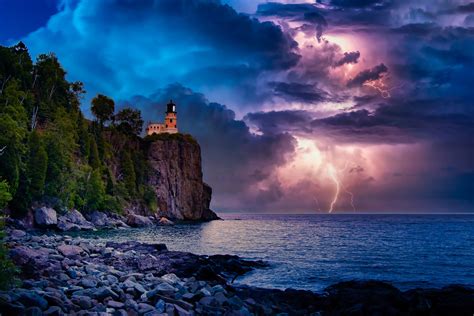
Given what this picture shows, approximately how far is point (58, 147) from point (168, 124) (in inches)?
4132

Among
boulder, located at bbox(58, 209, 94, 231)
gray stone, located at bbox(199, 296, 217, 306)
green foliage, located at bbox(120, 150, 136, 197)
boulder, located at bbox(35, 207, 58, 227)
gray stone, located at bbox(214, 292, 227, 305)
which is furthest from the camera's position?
green foliage, located at bbox(120, 150, 136, 197)

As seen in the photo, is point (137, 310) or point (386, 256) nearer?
point (137, 310)

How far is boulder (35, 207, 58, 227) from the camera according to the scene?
59697 millimetres

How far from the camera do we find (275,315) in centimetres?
1634

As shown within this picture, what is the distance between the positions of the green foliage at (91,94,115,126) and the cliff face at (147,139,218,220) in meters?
19.5

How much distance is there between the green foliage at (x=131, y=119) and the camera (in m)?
142

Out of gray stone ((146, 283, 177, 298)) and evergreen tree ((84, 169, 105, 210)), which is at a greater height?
evergreen tree ((84, 169, 105, 210))

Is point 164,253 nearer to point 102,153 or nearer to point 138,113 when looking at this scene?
point 102,153

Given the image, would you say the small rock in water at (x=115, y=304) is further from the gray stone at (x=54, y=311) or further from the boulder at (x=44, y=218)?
the boulder at (x=44, y=218)

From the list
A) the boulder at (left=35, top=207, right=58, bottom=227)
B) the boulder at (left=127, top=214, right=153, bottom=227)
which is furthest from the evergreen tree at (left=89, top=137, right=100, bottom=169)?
the boulder at (left=35, top=207, right=58, bottom=227)

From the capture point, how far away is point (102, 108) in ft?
425

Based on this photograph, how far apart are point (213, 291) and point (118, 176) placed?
107061 millimetres

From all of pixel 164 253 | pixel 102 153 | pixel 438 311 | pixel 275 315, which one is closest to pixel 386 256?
pixel 164 253

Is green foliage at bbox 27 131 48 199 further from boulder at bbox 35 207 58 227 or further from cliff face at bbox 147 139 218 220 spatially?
cliff face at bbox 147 139 218 220
